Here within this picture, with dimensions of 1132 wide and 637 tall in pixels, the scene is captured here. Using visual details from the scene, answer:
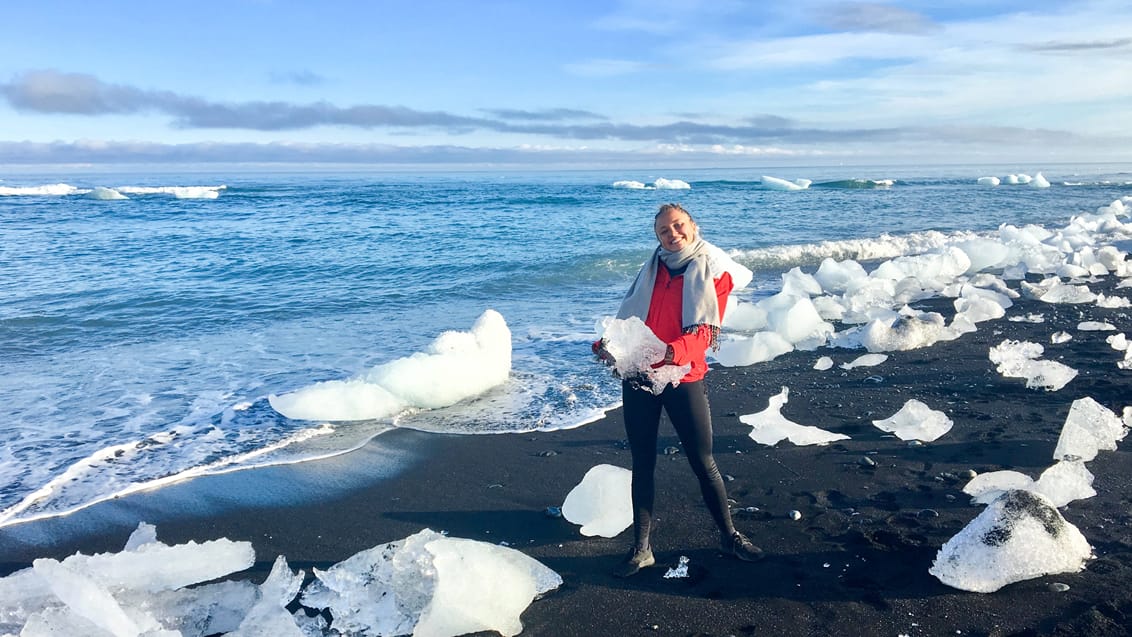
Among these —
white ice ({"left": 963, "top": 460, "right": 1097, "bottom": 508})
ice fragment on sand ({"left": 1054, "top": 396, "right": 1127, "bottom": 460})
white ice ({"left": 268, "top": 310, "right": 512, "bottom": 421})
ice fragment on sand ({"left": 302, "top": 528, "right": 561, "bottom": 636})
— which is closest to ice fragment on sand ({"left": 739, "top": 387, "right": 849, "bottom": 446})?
white ice ({"left": 963, "top": 460, "right": 1097, "bottom": 508})

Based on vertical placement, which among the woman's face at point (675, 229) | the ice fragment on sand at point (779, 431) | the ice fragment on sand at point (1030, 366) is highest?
the woman's face at point (675, 229)

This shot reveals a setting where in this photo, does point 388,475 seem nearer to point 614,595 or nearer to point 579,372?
point 614,595

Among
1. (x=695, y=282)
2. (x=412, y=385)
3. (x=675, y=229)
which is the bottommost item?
(x=412, y=385)

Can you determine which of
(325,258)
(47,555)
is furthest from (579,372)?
(325,258)

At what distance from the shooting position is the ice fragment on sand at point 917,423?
5.24m

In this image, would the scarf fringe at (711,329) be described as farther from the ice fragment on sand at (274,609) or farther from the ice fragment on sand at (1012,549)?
the ice fragment on sand at (274,609)

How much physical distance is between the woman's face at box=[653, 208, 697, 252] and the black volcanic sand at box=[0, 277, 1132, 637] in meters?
1.61

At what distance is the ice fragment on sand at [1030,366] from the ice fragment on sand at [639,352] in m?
4.28

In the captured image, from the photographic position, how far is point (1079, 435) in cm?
475

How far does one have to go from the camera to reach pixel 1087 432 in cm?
475

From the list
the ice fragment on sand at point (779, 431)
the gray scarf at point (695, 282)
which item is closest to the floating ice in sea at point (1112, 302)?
the ice fragment on sand at point (779, 431)

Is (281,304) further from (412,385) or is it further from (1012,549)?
(1012,549)

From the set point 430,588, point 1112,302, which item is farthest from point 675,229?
point 1112,302

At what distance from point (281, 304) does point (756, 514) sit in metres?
9.83
